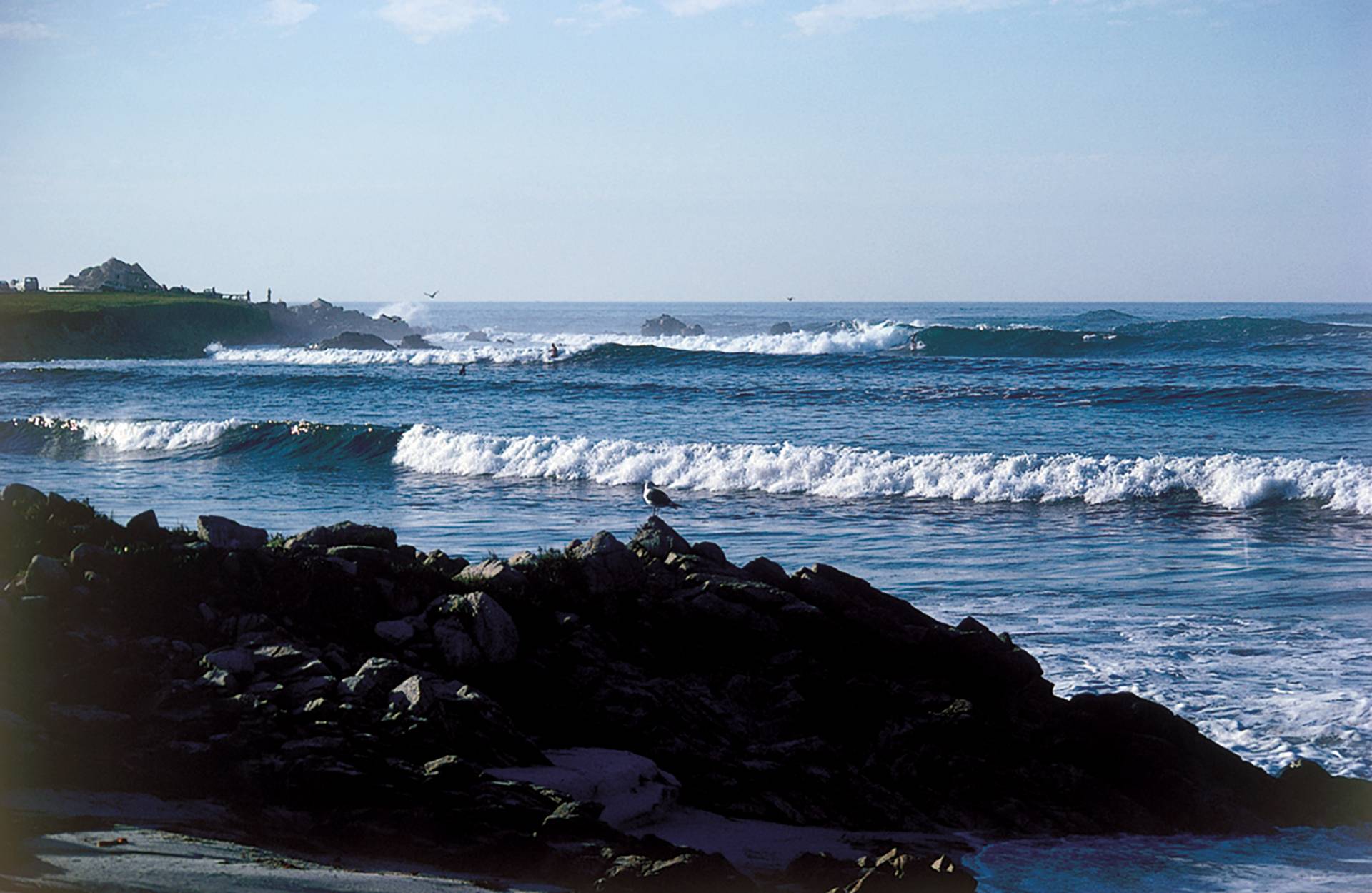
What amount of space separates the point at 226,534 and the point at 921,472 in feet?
60.1

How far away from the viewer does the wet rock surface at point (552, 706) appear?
779cm

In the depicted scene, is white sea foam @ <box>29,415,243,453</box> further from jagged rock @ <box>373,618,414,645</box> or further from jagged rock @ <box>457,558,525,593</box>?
jagged rock @ <box>373,618,414,645</box>

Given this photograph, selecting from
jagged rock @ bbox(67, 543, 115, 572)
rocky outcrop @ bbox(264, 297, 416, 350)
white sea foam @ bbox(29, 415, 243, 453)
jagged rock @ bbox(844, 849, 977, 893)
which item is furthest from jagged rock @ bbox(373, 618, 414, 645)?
rocky outcrop @ bbox(264, 297, 416, 350)

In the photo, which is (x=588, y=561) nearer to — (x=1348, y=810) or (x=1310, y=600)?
(x=1348, y=810)

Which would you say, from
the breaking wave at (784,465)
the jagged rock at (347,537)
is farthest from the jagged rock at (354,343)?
the jagged rock at (347,537)

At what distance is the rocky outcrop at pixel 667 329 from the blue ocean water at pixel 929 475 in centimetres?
5449

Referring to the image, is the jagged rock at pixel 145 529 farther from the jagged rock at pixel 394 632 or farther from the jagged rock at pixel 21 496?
the jagged rock at pixel 394 632

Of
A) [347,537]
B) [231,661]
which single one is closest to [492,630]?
[231,661]

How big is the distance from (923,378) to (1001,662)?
38780 mm

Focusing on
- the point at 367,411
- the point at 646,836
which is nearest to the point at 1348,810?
the point at 646,836

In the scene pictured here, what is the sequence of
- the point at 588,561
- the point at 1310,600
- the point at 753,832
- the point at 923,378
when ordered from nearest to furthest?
the point at 753,832 < the point at 588,561 < the point at 1310,600 < the point at 923,378

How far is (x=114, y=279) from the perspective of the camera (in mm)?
94875

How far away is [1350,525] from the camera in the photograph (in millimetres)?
21609

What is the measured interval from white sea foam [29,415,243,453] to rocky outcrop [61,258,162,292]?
59.6m
